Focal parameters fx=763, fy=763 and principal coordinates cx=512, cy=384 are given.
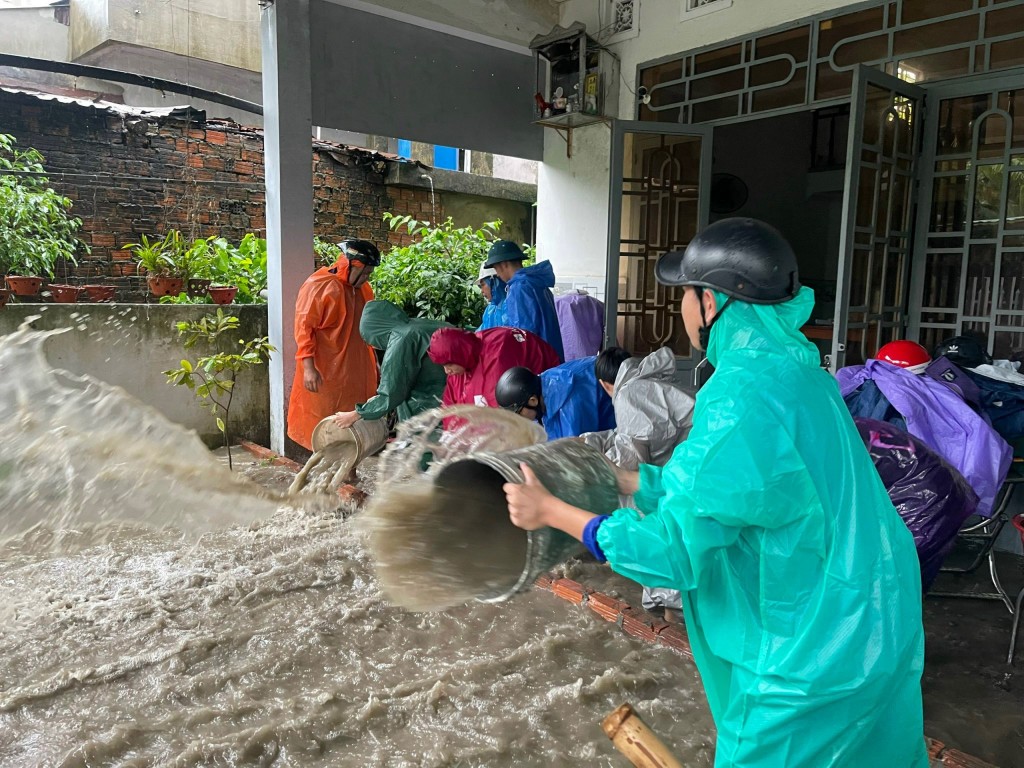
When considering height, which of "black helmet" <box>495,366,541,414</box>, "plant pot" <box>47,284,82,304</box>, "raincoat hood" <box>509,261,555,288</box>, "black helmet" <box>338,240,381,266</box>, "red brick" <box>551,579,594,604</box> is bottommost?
"red brick" <box>551,579,594,604</box>

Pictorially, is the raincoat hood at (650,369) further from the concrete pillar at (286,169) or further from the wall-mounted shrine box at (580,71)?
the wall-mounted shrine box at (580,71)

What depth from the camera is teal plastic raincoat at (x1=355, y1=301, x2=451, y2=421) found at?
4.50 metres

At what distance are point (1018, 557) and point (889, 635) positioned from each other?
388cm

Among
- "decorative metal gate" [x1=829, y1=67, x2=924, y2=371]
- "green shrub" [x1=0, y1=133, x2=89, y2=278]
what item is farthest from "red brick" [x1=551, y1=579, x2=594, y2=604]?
"green shrub" [x1=0, y1=133, x2=89, y2=278]

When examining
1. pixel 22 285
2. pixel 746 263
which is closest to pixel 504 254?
pixel 22 285

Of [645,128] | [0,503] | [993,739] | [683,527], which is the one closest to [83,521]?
[0,503]

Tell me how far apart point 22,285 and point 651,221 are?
4853 mm

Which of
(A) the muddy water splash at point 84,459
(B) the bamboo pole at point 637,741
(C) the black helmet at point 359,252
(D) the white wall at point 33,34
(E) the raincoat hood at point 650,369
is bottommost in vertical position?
(B) the bamboo pole at point 637,741

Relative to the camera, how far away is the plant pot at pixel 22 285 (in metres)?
5.67

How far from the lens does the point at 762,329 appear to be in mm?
1451

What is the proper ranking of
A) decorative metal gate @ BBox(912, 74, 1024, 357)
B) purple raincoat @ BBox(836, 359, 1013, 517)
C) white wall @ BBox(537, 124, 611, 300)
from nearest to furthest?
purple raincoat @ BBox(836, 359, 1013, 517), decorative metal gate @ BBox(912, 74, 1024, 357), white wall @ BBox(537, 124, 611, 300)

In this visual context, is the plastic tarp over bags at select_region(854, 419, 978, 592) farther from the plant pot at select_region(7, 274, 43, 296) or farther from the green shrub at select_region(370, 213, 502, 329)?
the plant pot at select_region(7, 274, 43, 296)

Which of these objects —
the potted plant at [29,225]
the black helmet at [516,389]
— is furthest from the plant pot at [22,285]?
the black helmet at [516,389]

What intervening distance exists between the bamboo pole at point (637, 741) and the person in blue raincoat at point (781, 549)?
276 millimetres
